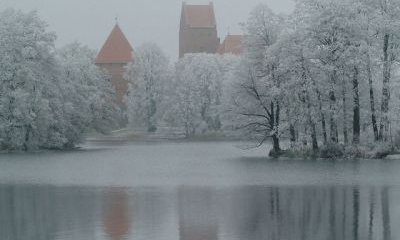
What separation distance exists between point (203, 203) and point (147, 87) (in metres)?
67.0

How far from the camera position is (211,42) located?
139 metres

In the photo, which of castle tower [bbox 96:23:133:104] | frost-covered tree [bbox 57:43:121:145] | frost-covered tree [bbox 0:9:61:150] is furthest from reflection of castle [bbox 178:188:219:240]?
castle tower [bbox 96:23:133:104]

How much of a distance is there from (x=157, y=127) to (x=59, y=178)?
56097mm

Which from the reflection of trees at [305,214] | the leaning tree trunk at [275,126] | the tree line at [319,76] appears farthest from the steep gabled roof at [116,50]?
the reflection of trees at [305,214]

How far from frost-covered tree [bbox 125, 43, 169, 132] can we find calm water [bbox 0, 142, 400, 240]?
169ft

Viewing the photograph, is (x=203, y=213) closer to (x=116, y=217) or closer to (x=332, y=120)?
(x=116, y=217)

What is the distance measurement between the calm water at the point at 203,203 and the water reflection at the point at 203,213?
20 mm

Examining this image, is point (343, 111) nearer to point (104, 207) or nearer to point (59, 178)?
point (59, 178)

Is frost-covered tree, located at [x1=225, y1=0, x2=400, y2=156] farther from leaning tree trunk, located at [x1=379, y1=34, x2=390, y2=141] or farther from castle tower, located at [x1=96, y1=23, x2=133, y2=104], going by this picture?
castle tower, located at [x1=96, y1=23, x2=133, y2=104]

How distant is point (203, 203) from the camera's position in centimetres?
1892

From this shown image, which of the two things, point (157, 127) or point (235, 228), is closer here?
point (235, 228)

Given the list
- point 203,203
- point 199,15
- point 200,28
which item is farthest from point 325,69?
point 199,15

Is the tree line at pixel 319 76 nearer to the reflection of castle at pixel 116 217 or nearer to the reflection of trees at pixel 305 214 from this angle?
the reflection of trees at pixel 305 214

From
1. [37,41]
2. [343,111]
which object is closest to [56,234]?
[343,111]
